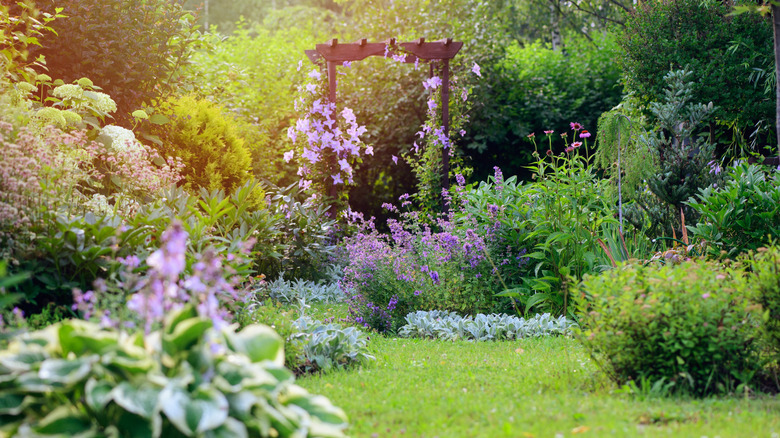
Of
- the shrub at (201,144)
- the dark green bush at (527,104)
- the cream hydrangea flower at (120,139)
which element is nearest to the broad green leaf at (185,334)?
the cream hydrangea flower at (120,139)

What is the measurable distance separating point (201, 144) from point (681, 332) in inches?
220

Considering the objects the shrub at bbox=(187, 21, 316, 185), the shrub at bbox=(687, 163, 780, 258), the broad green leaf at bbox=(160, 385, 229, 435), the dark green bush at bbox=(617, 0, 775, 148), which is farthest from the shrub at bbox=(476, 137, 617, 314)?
the shrub at bbox=(187, 21, 316, 185)

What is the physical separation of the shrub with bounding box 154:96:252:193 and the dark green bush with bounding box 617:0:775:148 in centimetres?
526

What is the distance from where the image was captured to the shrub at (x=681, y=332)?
2.96 meters

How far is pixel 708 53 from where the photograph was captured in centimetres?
782

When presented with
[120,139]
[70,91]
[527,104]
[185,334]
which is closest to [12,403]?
[185,334]

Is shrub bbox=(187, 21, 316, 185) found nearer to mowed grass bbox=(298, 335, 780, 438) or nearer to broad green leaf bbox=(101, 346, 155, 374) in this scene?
mowed grass bbox=(298, 335, 780, 438)

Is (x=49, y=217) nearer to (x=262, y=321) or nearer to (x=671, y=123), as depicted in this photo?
(x=262, y=321)

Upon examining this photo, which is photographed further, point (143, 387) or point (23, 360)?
point (23, 360)

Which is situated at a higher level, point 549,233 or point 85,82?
point 85,82

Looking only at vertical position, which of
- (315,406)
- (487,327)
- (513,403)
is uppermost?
(315,406)

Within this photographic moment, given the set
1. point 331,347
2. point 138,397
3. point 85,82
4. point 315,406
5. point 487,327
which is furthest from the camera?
point 85,82

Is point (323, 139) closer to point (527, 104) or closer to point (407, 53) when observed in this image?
point (407, 53)

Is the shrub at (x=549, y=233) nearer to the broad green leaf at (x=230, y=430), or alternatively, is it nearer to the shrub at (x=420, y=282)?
the shrub at (x=420, y=282)
